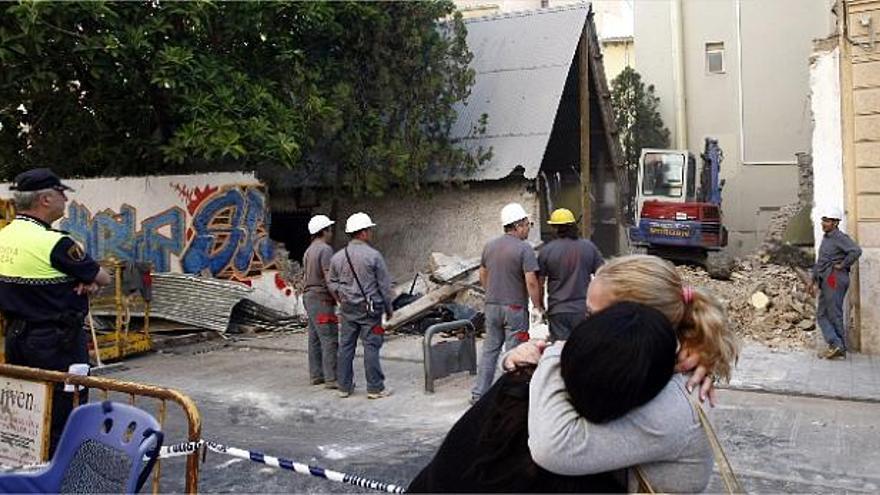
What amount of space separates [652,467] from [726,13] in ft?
95.5

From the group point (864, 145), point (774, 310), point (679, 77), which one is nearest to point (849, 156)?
point (864, 145)

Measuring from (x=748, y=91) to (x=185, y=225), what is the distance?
69.4ft

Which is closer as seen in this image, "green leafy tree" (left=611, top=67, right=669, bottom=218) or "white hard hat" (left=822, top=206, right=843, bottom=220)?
"white hard hat" (left=822, top=206, right=843, bottom=220)

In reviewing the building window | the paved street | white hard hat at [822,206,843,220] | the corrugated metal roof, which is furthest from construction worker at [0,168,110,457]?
the building window

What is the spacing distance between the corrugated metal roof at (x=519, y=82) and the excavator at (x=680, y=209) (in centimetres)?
465

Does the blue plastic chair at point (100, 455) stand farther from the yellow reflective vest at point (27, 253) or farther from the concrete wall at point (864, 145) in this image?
the concrete wall at point (864, 145)

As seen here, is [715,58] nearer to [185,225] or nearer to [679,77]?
[679,77]

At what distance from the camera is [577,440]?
185 cm

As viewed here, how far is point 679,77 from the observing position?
28922 millimetres

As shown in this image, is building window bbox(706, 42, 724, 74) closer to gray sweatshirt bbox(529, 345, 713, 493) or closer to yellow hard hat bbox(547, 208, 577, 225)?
yellow hard hat bbox(547, 208, 577, 225)

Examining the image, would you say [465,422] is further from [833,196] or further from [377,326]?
[833,196]

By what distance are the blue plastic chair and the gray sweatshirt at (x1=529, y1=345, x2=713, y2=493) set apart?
1705mm

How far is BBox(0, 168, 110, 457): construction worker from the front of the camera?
451cm

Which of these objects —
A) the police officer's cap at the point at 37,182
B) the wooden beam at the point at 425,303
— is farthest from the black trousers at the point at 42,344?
the wooden beam at the point at 425,303
